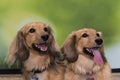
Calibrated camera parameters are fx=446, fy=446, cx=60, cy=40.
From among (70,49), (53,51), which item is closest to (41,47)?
(53,51)

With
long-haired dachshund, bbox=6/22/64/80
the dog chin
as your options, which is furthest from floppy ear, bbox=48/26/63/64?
the dog chin

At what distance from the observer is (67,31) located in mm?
4789

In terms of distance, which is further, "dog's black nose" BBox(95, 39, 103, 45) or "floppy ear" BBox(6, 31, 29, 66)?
"floppy ear" BBox(6, 31, 29, 66)

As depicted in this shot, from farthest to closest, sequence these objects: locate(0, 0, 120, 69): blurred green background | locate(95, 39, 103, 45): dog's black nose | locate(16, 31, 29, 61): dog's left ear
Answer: locate(0, 0, 120, 69): blurred green background < locate(16, 31, 29, 61): dog's left ear < locate(95, 39, 103, 45): dog's black nose

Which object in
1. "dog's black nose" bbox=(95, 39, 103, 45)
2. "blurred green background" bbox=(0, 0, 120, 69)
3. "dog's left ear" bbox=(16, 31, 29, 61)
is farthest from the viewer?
"blurred green background" bbox=(0, 0, 120, 69)

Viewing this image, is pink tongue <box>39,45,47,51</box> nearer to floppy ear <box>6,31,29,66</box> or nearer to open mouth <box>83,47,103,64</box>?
floppy ear <box>6,31,29,66</box>

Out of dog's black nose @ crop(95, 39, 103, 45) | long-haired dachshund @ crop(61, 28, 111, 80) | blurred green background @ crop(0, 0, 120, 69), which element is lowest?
long-haired dachshund @ crop(61, 28, 111, 80)

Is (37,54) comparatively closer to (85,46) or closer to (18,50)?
(18,50)

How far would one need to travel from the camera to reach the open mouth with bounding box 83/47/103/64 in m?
3.67

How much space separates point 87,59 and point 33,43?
475 mm

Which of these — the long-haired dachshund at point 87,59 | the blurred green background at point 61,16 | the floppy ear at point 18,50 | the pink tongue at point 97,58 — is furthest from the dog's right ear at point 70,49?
the blurred green background at point 61,16

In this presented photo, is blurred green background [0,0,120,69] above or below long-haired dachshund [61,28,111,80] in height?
above

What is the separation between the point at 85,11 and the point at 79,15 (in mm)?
79

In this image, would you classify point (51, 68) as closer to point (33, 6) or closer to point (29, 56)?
point (29, 56)
